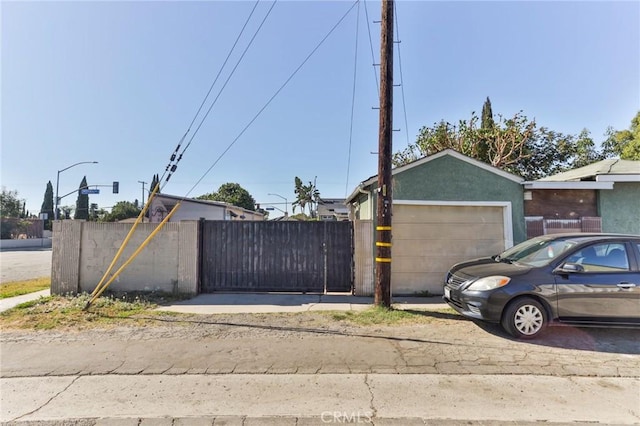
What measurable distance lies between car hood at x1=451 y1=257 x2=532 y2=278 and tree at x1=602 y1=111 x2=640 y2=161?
17510mm

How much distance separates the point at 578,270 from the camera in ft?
18.0

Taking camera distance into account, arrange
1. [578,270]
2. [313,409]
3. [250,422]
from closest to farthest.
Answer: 1. [250,422]
2. [313,409]
3. [578,270]

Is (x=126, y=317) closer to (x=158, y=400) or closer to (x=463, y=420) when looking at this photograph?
(x=158, y=400)

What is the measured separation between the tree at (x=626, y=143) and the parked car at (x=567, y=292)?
16.8m

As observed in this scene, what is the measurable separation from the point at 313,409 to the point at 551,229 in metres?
8.21

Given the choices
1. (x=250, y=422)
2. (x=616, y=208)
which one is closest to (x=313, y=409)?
(x=250, y=422)

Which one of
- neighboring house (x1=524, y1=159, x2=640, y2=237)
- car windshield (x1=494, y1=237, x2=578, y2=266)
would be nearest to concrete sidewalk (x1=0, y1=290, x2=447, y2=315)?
car windshield (x1=494, y1=237, x2=578, y2=266)

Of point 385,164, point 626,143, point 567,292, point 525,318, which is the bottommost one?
point 525,318

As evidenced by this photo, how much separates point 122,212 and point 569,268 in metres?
68.7

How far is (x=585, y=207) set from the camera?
9094mm

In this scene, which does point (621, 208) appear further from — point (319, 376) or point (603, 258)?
point (319, 376)

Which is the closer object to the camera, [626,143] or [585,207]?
[585,207]

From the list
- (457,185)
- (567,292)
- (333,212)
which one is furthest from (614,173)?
(333,212)

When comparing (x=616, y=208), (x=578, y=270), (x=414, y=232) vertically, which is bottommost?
(x=578, y=270)
